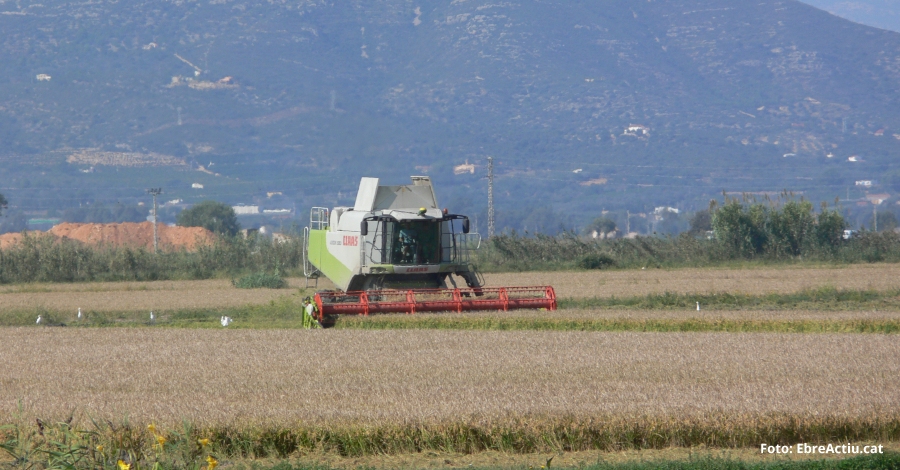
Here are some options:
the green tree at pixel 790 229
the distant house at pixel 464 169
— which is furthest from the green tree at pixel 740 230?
the distant house at pixel 464 169

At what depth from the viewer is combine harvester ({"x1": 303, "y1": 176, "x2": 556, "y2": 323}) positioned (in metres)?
18.5

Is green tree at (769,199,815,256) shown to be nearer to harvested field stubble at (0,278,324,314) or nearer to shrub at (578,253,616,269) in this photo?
shrub at (578,253,616,269)

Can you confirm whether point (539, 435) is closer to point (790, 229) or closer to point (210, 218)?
point (790, 229)

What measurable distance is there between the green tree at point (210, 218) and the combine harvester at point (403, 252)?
62.3 metres

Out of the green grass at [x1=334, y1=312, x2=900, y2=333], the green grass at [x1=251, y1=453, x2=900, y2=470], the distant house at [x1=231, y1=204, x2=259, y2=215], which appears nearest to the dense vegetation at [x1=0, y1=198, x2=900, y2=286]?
the green grass at [x1=334, y1=312, x2=900, y2=333]

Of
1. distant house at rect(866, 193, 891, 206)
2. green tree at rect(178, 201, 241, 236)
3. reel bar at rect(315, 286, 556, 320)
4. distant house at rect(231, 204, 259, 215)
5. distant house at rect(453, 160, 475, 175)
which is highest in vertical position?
distant house at rect(453, 160, 475, 175)

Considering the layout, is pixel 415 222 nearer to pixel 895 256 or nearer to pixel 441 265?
pixel 441 265

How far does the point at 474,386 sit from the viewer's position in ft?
34.3

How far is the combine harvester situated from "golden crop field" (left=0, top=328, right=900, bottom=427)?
9.22 ft

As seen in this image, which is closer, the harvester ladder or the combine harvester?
the combine harvester

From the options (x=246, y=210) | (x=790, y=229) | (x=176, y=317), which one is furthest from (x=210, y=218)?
(x=246, y=210)

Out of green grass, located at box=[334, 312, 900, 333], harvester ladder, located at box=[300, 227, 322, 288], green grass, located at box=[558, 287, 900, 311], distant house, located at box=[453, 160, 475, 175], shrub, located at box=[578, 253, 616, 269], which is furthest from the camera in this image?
distant house, located at box=[453, 160, 475, 175]

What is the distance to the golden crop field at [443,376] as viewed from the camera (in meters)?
8.84

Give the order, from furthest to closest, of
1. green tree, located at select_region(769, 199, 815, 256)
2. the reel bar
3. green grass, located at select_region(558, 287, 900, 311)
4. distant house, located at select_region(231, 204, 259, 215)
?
distant house, located at select_region(231, 204, 259, 215) → green tree, located at select_region(769, 199, 815, 256) → green grass, located at select_region(558, 287, 900, 311) → the reel bar
